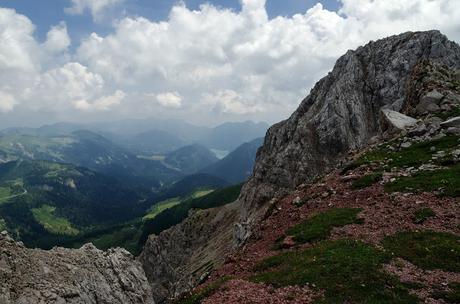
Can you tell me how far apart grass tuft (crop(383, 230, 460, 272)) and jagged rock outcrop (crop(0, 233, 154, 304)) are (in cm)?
1974

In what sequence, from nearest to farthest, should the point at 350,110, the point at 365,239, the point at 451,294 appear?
the point at 451,294
the point at 365,239
the point at 350,110

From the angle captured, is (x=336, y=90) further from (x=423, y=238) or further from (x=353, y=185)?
(x=423, y=238)

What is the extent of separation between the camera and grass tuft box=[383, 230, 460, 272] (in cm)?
2341

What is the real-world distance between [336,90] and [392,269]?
8761 cm

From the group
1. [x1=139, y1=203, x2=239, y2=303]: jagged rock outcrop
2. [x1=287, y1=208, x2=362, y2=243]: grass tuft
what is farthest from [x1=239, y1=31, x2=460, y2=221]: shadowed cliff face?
[x1=287, y1=208, x2=362, y2=243]: grass tuft

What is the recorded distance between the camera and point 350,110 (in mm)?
99625

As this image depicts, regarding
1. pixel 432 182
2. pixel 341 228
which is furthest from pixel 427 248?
pixel 432 182

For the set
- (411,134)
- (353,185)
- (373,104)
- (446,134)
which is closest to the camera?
(353,185)

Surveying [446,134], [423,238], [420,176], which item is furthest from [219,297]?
[446,134]

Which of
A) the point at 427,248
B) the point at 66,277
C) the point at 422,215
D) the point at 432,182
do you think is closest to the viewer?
the point at 66,277

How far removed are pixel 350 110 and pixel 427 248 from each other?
78881 millimetres

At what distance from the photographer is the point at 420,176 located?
118 feet

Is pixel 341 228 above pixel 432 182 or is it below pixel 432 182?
below

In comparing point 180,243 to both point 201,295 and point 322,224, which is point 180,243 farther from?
point 201,295
